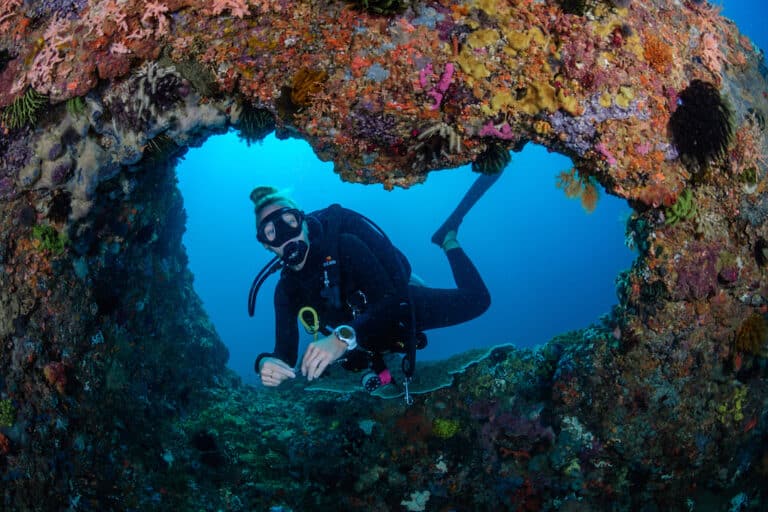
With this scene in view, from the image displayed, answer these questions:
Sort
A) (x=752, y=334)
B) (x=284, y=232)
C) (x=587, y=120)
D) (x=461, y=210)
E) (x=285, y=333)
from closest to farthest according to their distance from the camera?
1. (x=587, y=120)
2. (x=752, y=334)
3. (x=284, y=232)
4. (x=285, y=333)
5. (x=461, y=210)

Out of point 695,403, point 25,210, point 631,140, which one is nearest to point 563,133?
point 631,140

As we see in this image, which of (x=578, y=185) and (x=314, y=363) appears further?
(x=314, y=363)

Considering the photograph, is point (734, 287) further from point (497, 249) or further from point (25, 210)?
point (497, 249)

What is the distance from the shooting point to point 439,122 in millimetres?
3930

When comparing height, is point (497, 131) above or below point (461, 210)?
below

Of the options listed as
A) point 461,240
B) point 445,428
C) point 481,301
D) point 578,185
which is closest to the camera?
point 578,185

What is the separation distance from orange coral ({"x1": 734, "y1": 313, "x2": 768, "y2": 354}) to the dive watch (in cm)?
438

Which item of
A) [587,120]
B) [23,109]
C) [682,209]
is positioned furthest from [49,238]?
[682,209]

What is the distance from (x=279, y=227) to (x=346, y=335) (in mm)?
2004

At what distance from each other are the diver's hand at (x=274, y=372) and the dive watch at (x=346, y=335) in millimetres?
768

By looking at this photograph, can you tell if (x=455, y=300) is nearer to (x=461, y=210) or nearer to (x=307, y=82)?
(x=461, y=210)

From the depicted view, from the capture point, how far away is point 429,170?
4.51 meters

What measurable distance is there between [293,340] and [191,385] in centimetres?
261

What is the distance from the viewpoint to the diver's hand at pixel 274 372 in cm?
487
